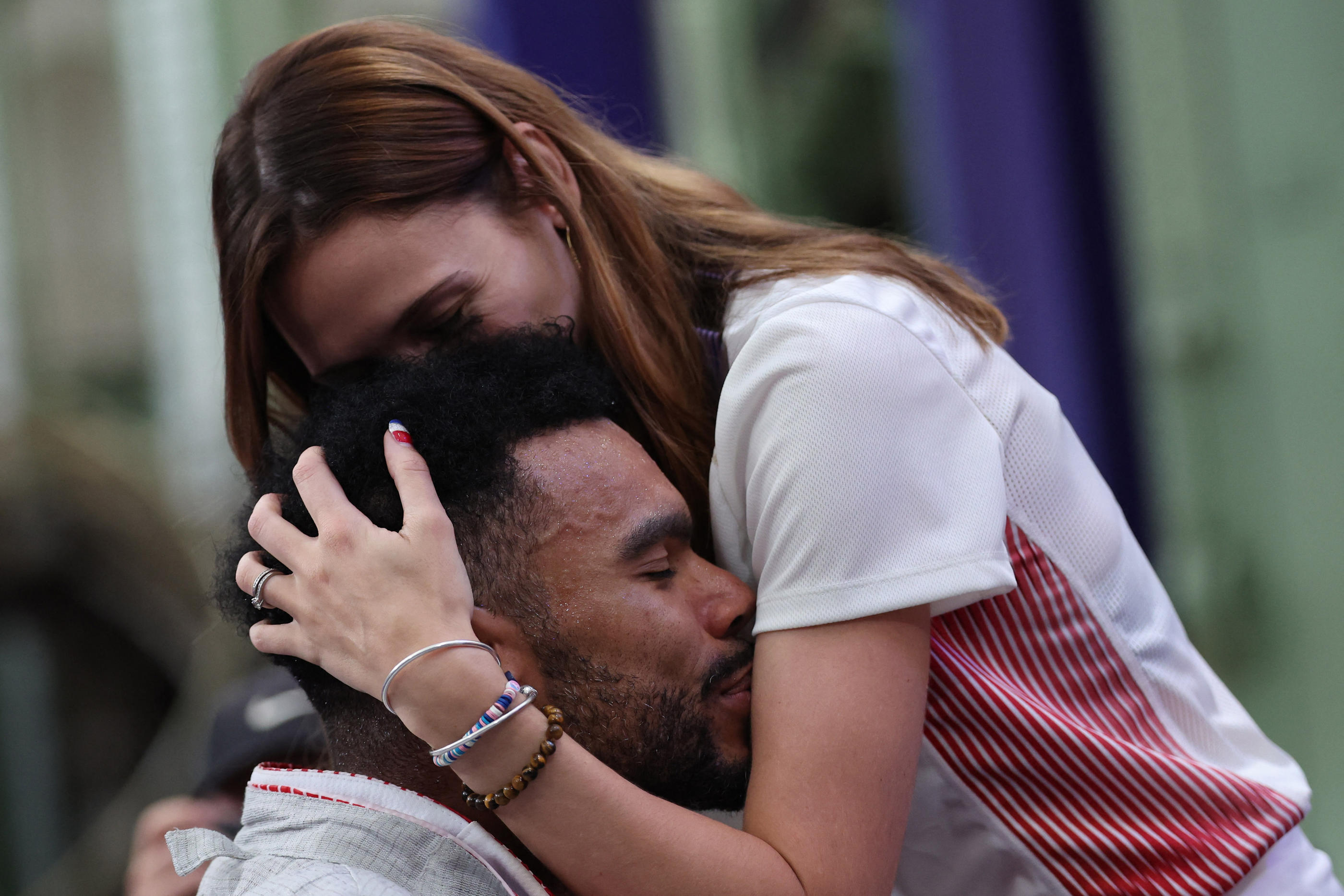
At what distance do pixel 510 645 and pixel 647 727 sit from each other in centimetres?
15

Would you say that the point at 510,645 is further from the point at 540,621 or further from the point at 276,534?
the point at 276,534

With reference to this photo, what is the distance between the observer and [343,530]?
1.05 metres

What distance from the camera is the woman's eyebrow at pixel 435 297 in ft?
4.20

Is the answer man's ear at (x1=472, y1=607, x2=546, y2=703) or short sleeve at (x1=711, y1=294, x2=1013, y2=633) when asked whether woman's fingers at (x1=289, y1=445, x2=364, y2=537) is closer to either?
man's ear at (x1=472, y1=607, x2=546, y2=703)

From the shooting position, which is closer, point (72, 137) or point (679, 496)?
point (679, 496)

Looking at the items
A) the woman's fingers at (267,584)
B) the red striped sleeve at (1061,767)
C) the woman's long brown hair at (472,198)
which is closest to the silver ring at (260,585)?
the woman's fingers at (267,584)

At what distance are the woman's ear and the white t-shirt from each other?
242 mm

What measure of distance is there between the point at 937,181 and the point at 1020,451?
1850 millimetres

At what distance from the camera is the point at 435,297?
4.23 ft

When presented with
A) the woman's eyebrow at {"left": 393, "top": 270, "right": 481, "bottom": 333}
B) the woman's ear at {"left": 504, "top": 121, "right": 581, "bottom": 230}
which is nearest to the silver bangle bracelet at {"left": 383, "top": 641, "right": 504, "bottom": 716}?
the woman's eyebrow at {"left": 393, "top": 270, "right": 481, "bottom": 333}

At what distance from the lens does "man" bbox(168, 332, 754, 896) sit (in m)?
1.10

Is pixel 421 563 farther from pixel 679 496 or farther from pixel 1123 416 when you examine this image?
pixel 1123 416

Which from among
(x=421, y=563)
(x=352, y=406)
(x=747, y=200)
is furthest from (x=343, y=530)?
(x=747, y=200)

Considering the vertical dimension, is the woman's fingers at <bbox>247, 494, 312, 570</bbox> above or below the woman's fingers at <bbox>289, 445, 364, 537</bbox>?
below
